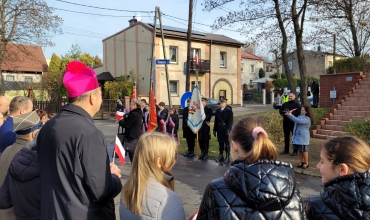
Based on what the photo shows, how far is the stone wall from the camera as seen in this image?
1390 centimetres

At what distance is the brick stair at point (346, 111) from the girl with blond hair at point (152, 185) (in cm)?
1099

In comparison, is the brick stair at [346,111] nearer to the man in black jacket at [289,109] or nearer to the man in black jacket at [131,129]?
the man in black jacket at [289,109]

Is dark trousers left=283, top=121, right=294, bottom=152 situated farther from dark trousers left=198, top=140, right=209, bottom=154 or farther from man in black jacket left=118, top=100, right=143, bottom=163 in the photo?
man in black jacket left=118, top=100, right=143, bottom=163

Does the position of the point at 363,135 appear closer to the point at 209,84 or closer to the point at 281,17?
the point at 281,17

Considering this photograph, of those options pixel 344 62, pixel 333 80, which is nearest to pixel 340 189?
pixel 333 80

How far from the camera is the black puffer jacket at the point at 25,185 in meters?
2.22

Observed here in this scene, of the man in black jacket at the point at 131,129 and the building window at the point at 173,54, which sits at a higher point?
the building window at the point at 173,54

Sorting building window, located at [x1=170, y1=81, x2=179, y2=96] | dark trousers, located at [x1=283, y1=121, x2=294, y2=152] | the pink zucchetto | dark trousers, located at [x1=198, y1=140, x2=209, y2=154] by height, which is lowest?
dark trousers, located at [x1=198, y1=140, x2=209, y2=154]

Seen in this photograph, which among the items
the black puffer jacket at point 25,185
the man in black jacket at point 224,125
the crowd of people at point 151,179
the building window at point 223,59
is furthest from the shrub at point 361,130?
the building window at point 223,59

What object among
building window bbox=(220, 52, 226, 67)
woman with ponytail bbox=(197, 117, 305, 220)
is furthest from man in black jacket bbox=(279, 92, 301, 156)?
building window bbox=(220, 52, 226, 67)

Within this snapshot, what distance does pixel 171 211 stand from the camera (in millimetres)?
1998

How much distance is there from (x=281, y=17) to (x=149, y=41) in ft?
63.2

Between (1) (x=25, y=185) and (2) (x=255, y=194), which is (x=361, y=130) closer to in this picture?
(2) (x=255, y=194)

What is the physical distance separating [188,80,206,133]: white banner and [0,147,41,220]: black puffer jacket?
7545 mm
